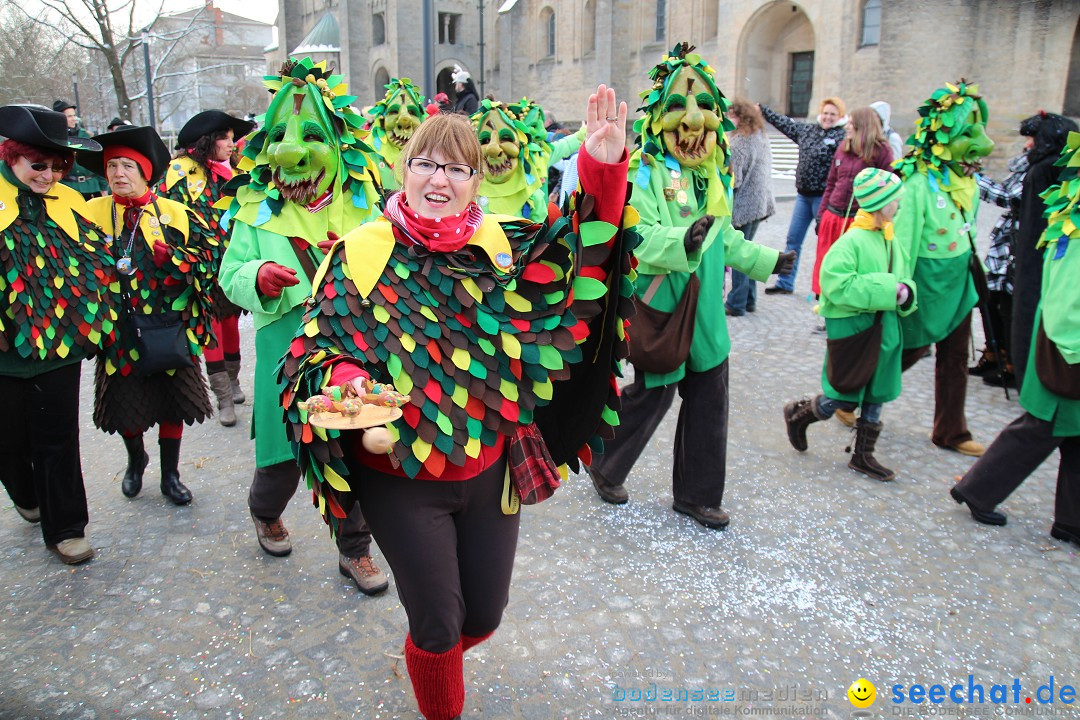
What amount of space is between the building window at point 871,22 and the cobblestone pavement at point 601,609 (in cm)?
2409

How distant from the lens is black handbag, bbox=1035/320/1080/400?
3713 mm

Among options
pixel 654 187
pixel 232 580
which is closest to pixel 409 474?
pixel 232 580

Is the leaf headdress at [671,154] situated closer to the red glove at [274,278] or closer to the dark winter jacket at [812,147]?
the red glove at [274,278]

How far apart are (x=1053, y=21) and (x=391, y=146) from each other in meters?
22.3

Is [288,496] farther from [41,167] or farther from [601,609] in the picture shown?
[41,167]

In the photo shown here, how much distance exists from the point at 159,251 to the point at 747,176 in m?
6.13

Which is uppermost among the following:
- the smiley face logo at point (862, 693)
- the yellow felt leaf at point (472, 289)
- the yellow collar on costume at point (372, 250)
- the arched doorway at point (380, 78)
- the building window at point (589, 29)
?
the building window at point (589, 29)

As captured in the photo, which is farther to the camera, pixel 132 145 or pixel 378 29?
pixel 378 29

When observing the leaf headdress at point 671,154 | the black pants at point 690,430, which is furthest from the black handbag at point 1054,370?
the leaf headdress at point 671,154

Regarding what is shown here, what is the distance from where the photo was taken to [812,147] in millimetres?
8984

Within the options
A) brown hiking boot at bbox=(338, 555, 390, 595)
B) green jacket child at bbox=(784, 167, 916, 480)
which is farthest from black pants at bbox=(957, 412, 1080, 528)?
brown hiking boot at bbox=(338, 555, 390, 595)

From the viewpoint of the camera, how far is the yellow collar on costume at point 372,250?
2244 mm

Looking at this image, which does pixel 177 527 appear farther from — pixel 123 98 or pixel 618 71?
pixel 618 71

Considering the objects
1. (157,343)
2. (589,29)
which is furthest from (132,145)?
(589,29)
